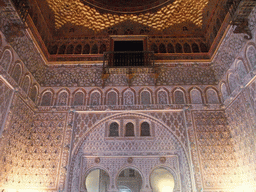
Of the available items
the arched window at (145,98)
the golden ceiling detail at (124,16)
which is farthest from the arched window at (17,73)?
the arched window at (145,98)

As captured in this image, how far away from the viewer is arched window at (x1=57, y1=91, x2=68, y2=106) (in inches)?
250

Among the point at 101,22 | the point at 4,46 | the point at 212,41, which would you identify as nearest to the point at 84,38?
the point at 101,22

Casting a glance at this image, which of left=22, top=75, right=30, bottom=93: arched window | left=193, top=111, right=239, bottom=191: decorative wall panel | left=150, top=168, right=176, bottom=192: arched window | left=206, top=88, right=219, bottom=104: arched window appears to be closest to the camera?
left=193, top=111, right=239, bottom=191: decorative wall panel

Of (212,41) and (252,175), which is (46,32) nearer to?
(212,41)

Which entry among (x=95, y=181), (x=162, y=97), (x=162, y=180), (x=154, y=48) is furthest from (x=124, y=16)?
(x=95, y=181)

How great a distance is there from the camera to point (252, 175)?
15.0 ft

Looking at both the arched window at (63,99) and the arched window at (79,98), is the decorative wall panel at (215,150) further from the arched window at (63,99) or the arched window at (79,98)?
the arched window at (63,99)

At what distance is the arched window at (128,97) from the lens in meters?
6.33

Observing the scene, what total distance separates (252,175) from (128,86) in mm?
4142

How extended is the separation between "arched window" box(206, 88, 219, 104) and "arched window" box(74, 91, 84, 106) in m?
4.09

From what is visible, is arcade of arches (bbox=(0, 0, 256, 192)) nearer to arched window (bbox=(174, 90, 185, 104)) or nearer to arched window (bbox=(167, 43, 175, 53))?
arched window (bbox=(174, 90, 185, 104))

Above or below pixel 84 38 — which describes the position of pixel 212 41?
below

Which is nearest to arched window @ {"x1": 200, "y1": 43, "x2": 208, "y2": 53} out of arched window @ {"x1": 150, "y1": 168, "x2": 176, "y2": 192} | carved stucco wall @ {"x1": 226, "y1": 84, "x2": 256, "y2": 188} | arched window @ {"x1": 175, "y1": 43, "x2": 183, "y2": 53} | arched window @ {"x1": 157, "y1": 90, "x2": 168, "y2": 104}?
arched window @ {"x1": 175, "y1": 43, "x2": 183, "y2": 53}

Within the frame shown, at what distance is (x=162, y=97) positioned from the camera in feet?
21.0
